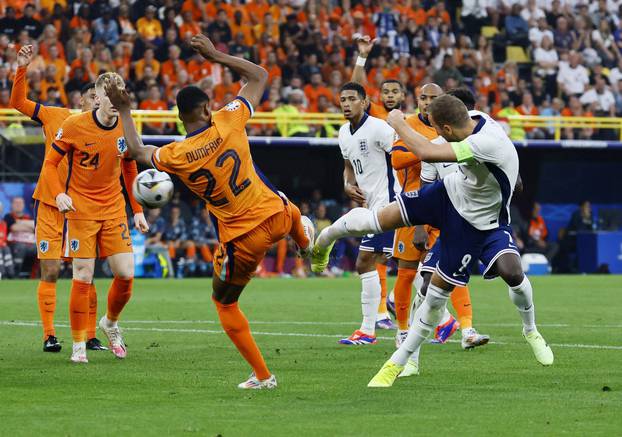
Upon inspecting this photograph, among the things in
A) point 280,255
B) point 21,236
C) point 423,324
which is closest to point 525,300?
point 423,324

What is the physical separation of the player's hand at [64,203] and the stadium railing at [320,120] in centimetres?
1447

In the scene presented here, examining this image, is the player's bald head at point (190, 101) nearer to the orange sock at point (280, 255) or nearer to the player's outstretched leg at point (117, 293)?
the player's outstretched leg at point (117, 293)

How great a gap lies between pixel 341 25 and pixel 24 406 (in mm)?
23907

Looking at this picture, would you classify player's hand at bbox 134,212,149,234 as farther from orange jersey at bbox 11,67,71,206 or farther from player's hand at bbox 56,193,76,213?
player's hand at bbox 56,193,76,213

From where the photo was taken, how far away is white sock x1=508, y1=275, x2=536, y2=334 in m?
9.10

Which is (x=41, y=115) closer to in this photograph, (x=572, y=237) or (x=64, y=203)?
(x=64, y=203)

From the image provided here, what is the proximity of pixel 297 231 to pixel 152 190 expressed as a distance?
44.7 inches

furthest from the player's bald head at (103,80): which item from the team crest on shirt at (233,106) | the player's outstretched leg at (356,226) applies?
the player's outstretched leg at (356,226)

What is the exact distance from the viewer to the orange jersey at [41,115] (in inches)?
451

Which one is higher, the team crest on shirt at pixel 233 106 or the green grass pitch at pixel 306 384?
the team crest on shirt at pixel 233 106

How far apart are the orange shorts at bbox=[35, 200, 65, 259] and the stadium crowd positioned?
13.3 metres

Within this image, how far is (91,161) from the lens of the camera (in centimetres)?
1073

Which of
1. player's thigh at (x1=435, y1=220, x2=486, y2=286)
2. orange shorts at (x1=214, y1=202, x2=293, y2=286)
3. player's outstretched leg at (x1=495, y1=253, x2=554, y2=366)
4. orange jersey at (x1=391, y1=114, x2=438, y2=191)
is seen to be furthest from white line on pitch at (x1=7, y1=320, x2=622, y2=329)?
orange shorts at (x1=214, y1=202, x2=293, y2=286)

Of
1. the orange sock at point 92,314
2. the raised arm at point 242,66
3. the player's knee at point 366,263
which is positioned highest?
the raised arm at point 242,66
